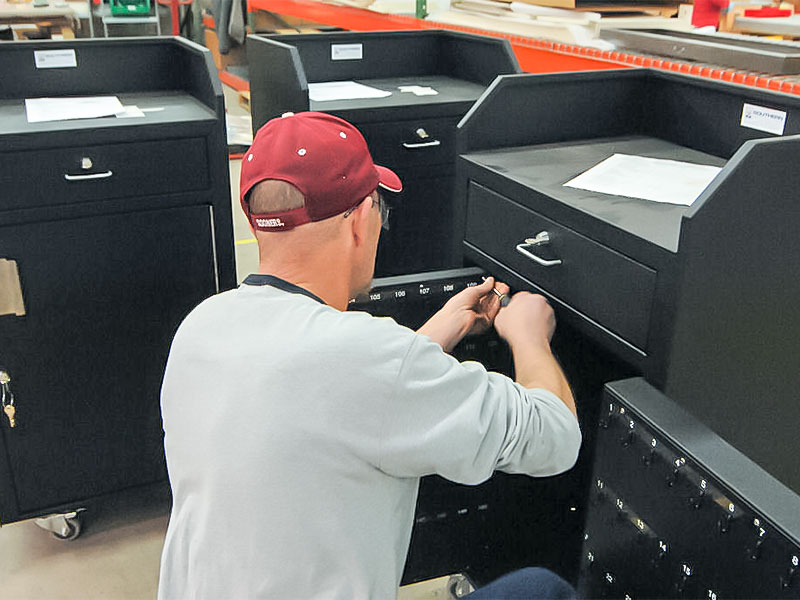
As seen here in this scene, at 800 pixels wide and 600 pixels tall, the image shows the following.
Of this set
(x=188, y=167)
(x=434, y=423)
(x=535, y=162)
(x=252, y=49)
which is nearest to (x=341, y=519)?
(x=434, y=423)

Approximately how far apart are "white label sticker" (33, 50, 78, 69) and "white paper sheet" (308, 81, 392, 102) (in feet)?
2.00

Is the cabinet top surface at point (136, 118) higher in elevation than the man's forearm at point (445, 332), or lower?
higher

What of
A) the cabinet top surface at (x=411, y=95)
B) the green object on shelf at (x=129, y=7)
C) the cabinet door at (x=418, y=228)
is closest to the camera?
the cabinet top surface at (x=411, y=95)

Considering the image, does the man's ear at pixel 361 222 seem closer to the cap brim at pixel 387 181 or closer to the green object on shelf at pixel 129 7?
the cap brim at pixel 387 181

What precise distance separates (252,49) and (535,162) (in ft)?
4.68

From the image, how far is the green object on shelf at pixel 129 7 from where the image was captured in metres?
6.40

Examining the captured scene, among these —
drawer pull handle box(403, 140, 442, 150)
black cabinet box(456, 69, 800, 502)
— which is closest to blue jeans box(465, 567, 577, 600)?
black cabinet box(456, 69, 800, 502)

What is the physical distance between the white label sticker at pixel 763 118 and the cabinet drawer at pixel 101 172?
40.7 inches

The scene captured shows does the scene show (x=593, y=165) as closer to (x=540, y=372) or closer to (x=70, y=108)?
(x=540, y=372)

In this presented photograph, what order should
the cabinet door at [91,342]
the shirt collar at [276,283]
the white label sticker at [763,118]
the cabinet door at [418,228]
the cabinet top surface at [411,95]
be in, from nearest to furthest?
the shirt collar at [276,283] → the white label sticker at [763,118] → the cabinet door at [91,342] → the cabinet top surface at [411,95] → the cabinet door at [418,228]

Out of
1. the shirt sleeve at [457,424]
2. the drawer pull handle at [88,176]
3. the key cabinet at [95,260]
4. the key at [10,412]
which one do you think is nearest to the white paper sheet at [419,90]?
the key cabinet at [95,260]

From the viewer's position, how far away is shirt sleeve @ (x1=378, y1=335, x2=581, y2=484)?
799mm

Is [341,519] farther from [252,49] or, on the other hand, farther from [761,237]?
[252,49]

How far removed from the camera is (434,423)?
2.66 ft
